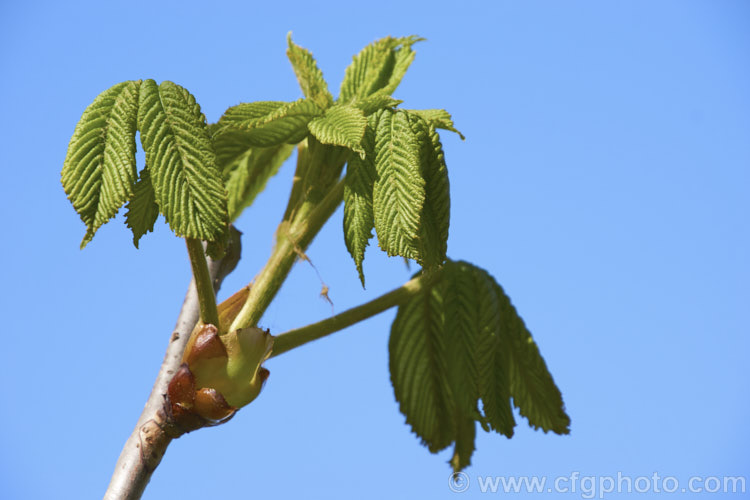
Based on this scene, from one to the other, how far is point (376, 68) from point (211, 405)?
3.32 ft

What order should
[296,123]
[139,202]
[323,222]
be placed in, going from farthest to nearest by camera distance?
1. [323,222]
2. [296,123]
3. [139,202]

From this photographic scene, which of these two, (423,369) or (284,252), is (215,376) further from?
(423,369)

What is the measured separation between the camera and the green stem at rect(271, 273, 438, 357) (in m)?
1.83

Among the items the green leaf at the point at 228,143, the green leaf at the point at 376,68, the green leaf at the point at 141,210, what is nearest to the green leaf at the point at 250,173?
the green leaf at the point at 228,143

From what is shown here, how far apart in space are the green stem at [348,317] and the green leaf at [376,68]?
537 mm

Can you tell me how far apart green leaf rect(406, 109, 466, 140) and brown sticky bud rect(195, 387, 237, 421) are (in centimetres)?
76

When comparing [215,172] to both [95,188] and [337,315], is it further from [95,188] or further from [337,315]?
[337,315]

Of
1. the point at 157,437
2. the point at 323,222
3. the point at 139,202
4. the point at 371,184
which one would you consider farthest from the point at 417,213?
the point at 157,437

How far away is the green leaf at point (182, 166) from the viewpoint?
150cm

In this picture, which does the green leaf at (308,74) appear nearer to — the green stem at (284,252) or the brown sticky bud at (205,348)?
the green stem at (284,252)

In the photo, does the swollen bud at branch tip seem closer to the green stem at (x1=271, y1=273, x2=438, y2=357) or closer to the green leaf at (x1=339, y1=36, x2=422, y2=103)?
the green stem at (x1=271, y1=273, x2=438, y2=357)

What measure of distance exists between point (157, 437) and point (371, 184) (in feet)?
2.39

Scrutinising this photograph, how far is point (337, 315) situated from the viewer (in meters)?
1.92

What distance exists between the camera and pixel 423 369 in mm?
2266
